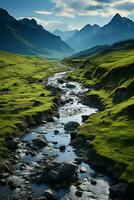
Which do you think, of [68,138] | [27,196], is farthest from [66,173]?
[68,138]

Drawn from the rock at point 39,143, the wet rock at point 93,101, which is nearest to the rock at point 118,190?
the rock at point 39,143

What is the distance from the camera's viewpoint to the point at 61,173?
6531 centimetres

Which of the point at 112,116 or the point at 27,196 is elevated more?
the point at 112,116

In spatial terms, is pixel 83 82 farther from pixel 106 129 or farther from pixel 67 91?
pixel 106 129

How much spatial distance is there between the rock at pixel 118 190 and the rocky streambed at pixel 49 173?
1.10 metres

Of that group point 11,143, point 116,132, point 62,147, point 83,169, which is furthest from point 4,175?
point 116,132

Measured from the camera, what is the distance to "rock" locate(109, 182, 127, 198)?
5868 centimetres

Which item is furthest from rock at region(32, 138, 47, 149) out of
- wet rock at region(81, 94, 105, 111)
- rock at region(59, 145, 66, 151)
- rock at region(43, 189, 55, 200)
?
wet rock at region(81, 94, 105, 111)

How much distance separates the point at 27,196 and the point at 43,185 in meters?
5.04

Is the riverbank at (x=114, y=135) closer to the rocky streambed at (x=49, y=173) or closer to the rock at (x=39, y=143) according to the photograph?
the rocky streambed at (x=49, y=173)

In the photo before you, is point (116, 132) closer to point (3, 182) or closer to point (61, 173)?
point (61, 173)

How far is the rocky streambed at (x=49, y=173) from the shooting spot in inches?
2394

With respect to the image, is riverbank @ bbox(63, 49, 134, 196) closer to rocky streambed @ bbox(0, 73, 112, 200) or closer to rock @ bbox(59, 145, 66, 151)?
rocky streambed @ bbox(0, 73, 112, 200)

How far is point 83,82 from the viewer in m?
197
